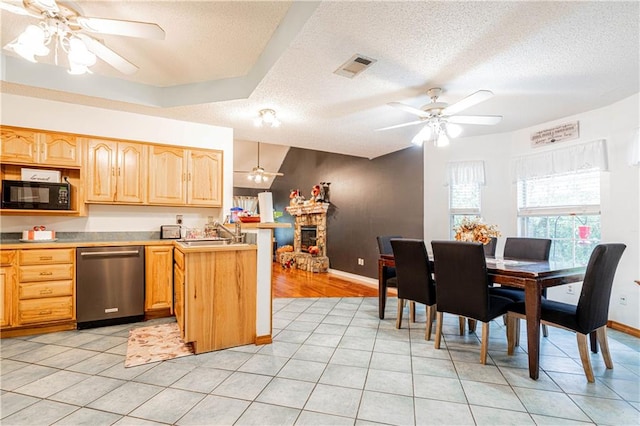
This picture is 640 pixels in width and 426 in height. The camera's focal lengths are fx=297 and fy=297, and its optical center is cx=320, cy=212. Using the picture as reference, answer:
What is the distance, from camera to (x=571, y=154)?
139 inches

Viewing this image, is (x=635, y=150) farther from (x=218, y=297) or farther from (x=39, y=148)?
(x=39, y=148)

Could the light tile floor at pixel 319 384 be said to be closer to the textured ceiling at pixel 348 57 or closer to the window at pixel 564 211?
the window at pixel 564 211

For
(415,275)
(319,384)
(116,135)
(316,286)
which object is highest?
(116,135)

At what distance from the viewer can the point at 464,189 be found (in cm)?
453

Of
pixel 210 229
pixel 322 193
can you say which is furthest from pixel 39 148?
pixel 322 193

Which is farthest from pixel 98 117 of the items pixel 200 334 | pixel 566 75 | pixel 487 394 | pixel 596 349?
pixel 596 349

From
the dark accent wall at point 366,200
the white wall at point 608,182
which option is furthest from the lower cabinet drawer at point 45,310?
the white wall at point 608,182

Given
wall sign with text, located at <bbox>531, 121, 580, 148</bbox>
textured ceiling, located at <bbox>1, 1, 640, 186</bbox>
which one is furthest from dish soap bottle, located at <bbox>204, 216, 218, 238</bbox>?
wall sign with text, located at <bbox>531, 121, 580, 148</bbox>

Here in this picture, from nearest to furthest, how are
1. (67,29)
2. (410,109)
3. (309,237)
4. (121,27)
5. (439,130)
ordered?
(121,27), (67,29), (410,109), (439,130), (309,237)

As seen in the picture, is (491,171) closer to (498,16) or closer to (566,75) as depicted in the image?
(566,75)

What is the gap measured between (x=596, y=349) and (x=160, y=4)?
14.2 ft

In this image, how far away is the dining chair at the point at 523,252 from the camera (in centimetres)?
292

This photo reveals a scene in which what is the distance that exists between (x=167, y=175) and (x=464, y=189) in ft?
13.7

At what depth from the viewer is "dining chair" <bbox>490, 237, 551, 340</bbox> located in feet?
9.60
